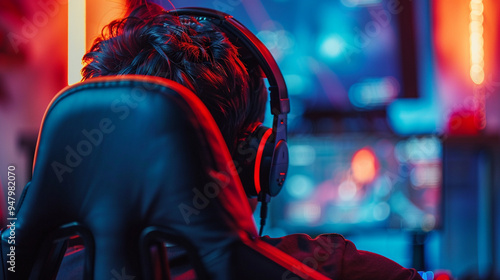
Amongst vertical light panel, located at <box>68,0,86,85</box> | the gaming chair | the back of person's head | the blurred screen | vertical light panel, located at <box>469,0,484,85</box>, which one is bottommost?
the blurred screen

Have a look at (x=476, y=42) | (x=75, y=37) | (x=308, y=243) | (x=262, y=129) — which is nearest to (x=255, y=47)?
(x=262, y=129)

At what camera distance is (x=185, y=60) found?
0.58 metres

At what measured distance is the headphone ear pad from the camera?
667mm

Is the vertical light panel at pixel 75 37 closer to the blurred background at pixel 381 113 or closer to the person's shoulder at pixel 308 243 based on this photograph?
the person's shoulder at pixel 308 243

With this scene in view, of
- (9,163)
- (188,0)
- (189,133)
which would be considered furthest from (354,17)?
(189,133)

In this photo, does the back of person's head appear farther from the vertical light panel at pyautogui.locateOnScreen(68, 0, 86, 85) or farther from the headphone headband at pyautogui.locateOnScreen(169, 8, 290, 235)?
the vertical light panel at pyautogui.locateOnScreen(68, 0, 86, 85)

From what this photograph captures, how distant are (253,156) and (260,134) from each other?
38 mm

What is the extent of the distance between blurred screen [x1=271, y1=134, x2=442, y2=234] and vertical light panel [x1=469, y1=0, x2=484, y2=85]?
0.48m

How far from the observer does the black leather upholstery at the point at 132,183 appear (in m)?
0.37

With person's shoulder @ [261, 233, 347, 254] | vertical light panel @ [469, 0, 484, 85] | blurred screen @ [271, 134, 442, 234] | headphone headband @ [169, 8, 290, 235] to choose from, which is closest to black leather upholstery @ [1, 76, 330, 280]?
person's shoulder @ [261, 233, 347, 254]

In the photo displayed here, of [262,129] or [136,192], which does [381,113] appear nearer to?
[262,129]

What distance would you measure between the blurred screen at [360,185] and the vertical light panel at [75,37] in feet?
5.05

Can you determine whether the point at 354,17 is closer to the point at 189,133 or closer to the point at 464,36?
the point at 464,36

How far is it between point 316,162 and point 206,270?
2241 millimetres
